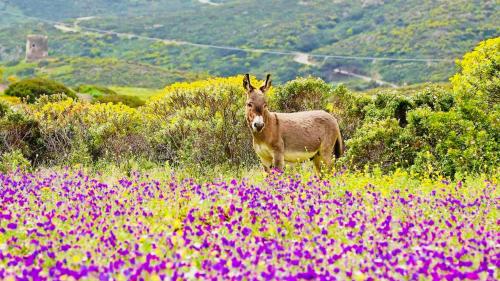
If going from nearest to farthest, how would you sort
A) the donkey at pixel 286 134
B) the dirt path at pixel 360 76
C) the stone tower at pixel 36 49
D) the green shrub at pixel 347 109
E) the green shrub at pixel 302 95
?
the donkey at pixel 286 134, the green shrub at pixel 347 109, the green shrub at pixel 302 95, the dirt path at pixel 360 76, the stone tower at pixel 36 49

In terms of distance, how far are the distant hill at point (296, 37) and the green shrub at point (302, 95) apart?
6549 centimetres

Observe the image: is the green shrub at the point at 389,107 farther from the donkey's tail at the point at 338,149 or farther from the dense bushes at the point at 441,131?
the donkey's tail at the point at 338,149

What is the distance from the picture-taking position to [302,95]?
16.3m

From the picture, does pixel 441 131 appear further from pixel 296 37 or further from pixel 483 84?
pixel 296 37

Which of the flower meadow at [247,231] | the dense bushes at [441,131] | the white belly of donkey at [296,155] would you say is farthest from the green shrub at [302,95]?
the flower meadow at [247,231]

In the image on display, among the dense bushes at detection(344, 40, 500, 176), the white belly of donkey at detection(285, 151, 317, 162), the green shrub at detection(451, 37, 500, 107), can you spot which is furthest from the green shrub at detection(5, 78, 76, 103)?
the white belly of donkey at detection(285, 151, 317, 162)

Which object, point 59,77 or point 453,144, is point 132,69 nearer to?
point 59,77

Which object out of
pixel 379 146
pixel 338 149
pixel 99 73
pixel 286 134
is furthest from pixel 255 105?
pixel 99 73

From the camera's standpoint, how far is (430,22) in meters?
112

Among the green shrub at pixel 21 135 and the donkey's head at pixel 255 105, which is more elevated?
the donkey's head at pixel 255 105

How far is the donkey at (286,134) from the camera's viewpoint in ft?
34.4

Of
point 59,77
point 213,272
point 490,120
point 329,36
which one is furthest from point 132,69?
point 213,272

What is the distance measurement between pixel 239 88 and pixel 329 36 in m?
117

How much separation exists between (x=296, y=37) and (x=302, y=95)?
11548 centimetres
